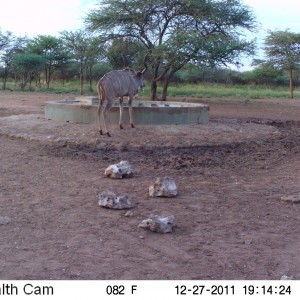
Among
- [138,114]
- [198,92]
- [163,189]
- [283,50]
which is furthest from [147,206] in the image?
[283,50]

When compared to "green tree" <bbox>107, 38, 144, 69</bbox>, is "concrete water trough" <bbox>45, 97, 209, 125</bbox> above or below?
below

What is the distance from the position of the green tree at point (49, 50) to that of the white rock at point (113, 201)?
117 ft

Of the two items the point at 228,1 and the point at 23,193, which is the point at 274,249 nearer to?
the point at 23,193

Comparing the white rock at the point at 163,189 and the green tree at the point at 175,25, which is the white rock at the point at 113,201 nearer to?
the white rock at the point at 163,189

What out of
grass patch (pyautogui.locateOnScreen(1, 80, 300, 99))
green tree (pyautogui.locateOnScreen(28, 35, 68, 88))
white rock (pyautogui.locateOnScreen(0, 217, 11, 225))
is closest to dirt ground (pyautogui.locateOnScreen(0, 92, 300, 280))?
white rock (pyautogui.locateOnScreen(0, 217, 11, 225))

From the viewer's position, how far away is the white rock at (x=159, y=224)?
5586mm

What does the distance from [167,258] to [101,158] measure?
5.13 meters

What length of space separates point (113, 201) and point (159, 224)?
3.43ft

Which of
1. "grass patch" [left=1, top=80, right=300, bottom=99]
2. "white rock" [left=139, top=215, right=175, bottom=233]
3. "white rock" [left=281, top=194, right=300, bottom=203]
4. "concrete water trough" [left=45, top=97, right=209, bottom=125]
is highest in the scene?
"grass patch" [left=1, top=80, right=300, bottom=99]

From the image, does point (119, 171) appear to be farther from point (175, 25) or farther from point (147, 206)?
point (175, 25)

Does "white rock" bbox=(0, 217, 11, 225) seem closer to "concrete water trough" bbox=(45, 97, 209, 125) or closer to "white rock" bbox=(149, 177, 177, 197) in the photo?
"white rock" bbox=(149, 177, 177, 197)

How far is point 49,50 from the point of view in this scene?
41.8 metres

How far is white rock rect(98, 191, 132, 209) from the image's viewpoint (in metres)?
6.45

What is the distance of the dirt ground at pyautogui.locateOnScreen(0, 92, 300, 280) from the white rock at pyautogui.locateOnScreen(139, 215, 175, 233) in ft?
0.25
